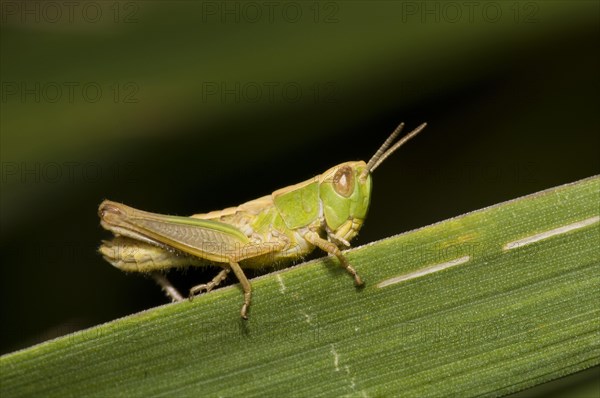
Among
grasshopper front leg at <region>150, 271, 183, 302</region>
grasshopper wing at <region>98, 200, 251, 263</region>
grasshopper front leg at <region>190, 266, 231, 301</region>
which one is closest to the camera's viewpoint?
grasshopper front leg at <region>190, 266, 231, 301</region>

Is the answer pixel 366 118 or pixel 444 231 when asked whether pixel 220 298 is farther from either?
pixel 366 118

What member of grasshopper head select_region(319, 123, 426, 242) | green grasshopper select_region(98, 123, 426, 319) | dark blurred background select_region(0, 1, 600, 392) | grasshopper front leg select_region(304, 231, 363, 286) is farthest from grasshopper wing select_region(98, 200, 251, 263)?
grasshopper head select_region(319, 123, 426, 242)

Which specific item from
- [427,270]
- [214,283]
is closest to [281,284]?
[427,270]

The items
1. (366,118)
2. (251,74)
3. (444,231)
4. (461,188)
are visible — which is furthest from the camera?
(461,188)

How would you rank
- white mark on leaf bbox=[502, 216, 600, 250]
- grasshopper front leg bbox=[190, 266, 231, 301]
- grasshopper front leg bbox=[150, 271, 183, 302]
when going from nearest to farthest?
white mark on leaf bbox=[502, 216, 600, 250]
grasshopper front leg bbox=[190, 266, 231, 301]
grasshopper front leg bbox=[150, 271, 183, 302]

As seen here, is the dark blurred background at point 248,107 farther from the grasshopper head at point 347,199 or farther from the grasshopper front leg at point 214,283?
the grasshopper front leg at point 214,283

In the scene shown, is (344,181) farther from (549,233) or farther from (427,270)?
(549,233)

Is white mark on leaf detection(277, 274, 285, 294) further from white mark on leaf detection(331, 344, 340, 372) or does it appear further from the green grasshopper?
the green grasshopper

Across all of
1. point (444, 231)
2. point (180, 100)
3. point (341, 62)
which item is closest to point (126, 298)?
point (180, 100)
